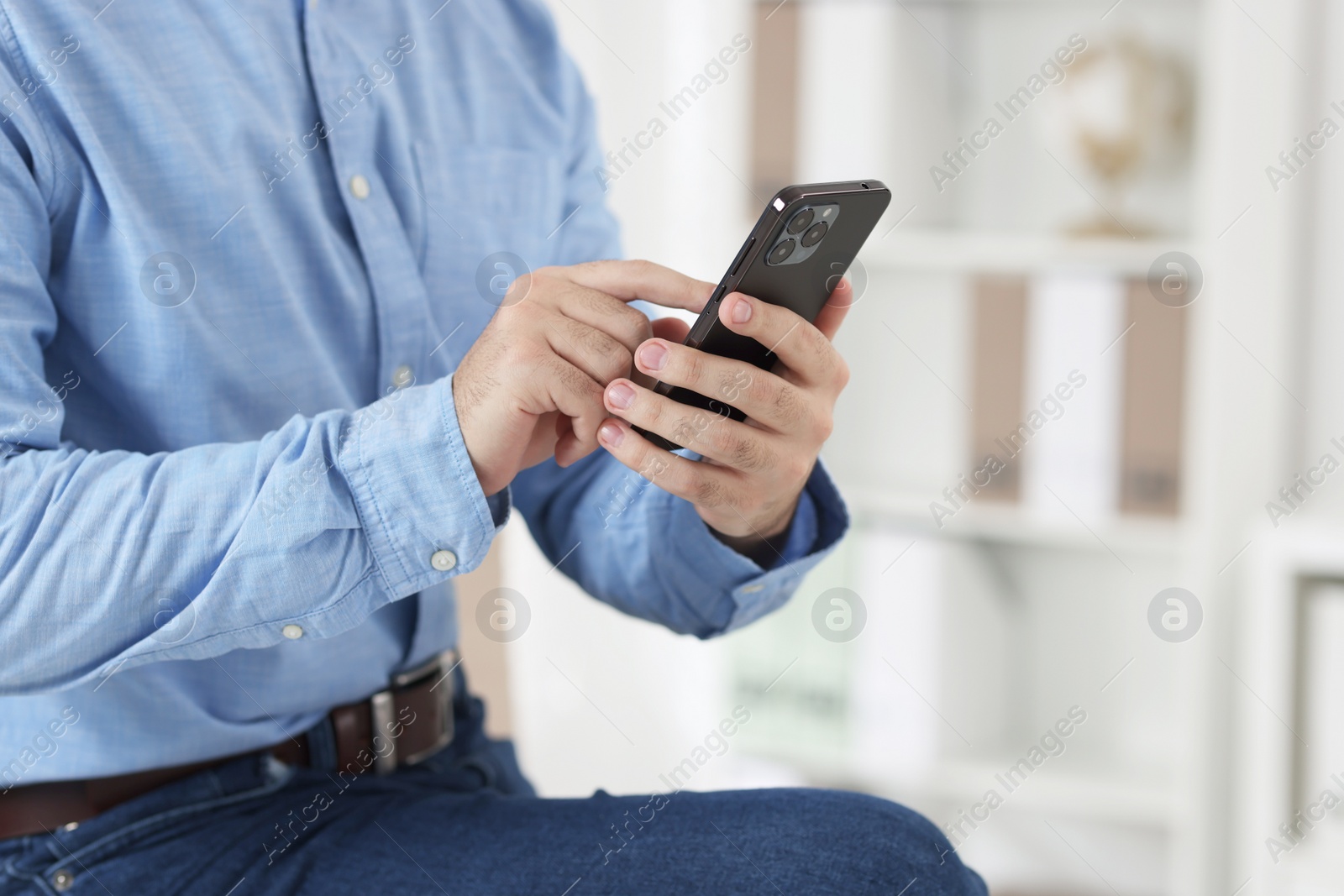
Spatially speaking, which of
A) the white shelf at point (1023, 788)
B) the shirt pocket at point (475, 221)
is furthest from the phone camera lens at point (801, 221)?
the white shelf at point (1023, 788)

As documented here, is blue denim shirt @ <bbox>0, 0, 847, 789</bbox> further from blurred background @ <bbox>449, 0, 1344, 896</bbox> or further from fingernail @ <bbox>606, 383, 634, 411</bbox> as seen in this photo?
blurred background @ <bbox>449, 0, 1344, 896</bbox>

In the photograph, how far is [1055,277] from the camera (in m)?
1.51

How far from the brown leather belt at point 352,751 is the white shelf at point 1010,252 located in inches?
39.0

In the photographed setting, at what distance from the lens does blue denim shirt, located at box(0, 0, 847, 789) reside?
55 centimetres

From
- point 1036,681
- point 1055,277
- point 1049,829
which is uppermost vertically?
point 1055,277

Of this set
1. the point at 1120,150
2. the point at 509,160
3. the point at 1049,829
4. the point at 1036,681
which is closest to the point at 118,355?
the point at 509,160

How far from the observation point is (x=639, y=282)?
570mm

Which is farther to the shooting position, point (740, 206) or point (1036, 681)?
point (1036, 681)

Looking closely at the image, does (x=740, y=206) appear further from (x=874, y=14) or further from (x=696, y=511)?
(x=696, y=511)

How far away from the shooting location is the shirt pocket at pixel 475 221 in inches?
30.6

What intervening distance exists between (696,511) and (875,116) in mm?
1044

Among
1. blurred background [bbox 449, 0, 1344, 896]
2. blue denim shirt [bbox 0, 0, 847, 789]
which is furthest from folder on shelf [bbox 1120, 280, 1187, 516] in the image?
blue denim shirt [bbox 0, 0, 847, 789]

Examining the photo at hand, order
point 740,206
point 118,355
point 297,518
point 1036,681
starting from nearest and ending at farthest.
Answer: point 297,518 → point 118,355 → point 740,206 → point 1036,681

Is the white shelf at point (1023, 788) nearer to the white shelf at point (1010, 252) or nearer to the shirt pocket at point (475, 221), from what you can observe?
the white shelf at point (1010, 252)
